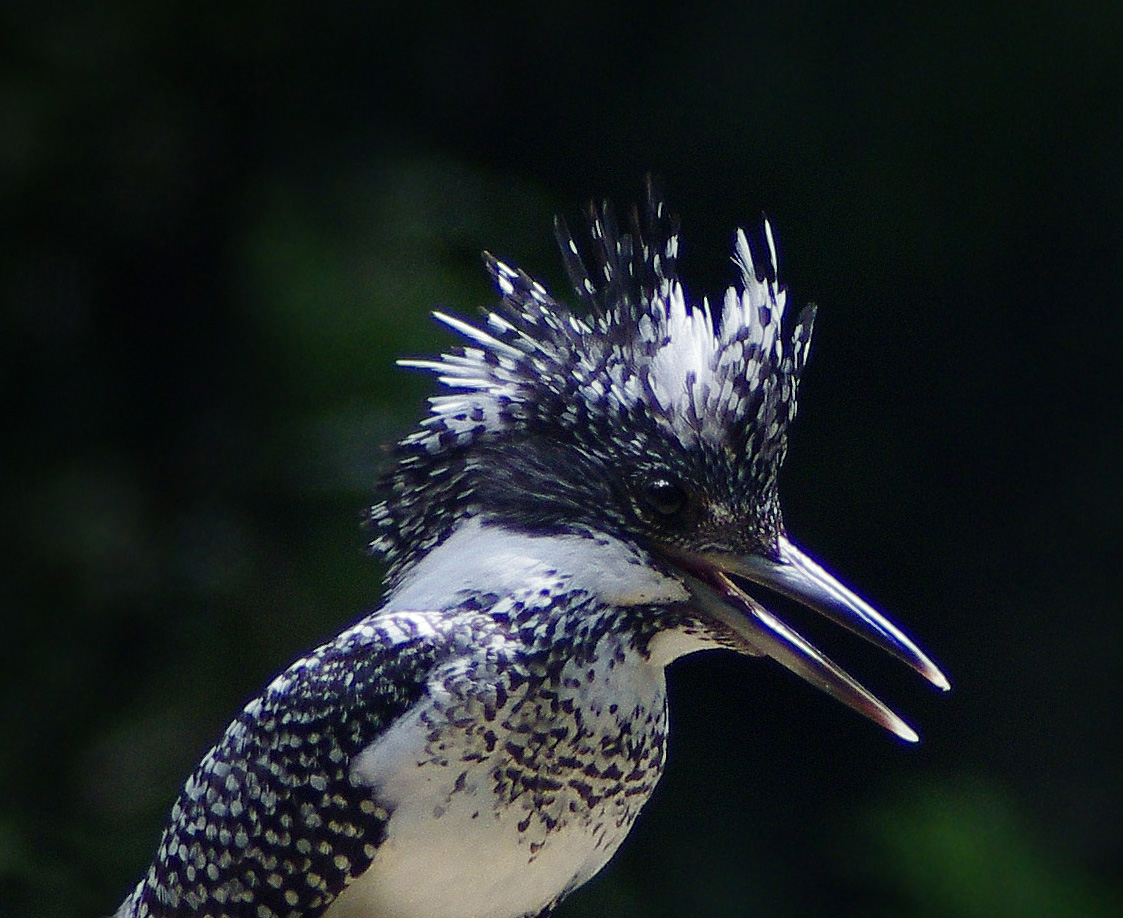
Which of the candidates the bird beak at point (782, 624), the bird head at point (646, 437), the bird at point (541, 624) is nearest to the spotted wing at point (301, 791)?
the bird at point (541, 624)

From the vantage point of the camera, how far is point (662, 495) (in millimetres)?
1327

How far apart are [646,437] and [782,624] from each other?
0.63ft

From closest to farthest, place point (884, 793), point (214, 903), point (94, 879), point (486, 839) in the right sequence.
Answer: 1. point (486, 839)
2. point (214, 903)
3. point (94, 879)
4. point (884, 793)

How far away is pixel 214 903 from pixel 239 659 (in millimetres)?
1133

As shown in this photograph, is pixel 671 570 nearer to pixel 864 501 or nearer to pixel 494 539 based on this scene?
pixel 494 539

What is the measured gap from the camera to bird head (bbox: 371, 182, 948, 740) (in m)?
1.33

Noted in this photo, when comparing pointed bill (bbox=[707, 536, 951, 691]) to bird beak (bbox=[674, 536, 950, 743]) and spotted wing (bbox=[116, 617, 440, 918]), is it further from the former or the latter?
spotted wing (bbox=[116, 617, 440, 918])

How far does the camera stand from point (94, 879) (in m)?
2.40

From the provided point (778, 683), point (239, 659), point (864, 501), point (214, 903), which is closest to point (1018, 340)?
point (864, 501)

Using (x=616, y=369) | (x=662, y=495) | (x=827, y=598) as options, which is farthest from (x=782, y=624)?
(x=616, y=369)

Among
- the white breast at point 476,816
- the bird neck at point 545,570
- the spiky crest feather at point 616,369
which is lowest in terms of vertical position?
the white breast at point 476,816

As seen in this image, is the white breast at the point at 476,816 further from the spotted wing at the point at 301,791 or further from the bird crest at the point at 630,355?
the bird crest at the point at 630,355

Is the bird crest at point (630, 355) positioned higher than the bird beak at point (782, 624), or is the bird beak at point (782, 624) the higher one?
the bird crest at point (630, 355)

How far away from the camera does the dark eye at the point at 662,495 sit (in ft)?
4.35
